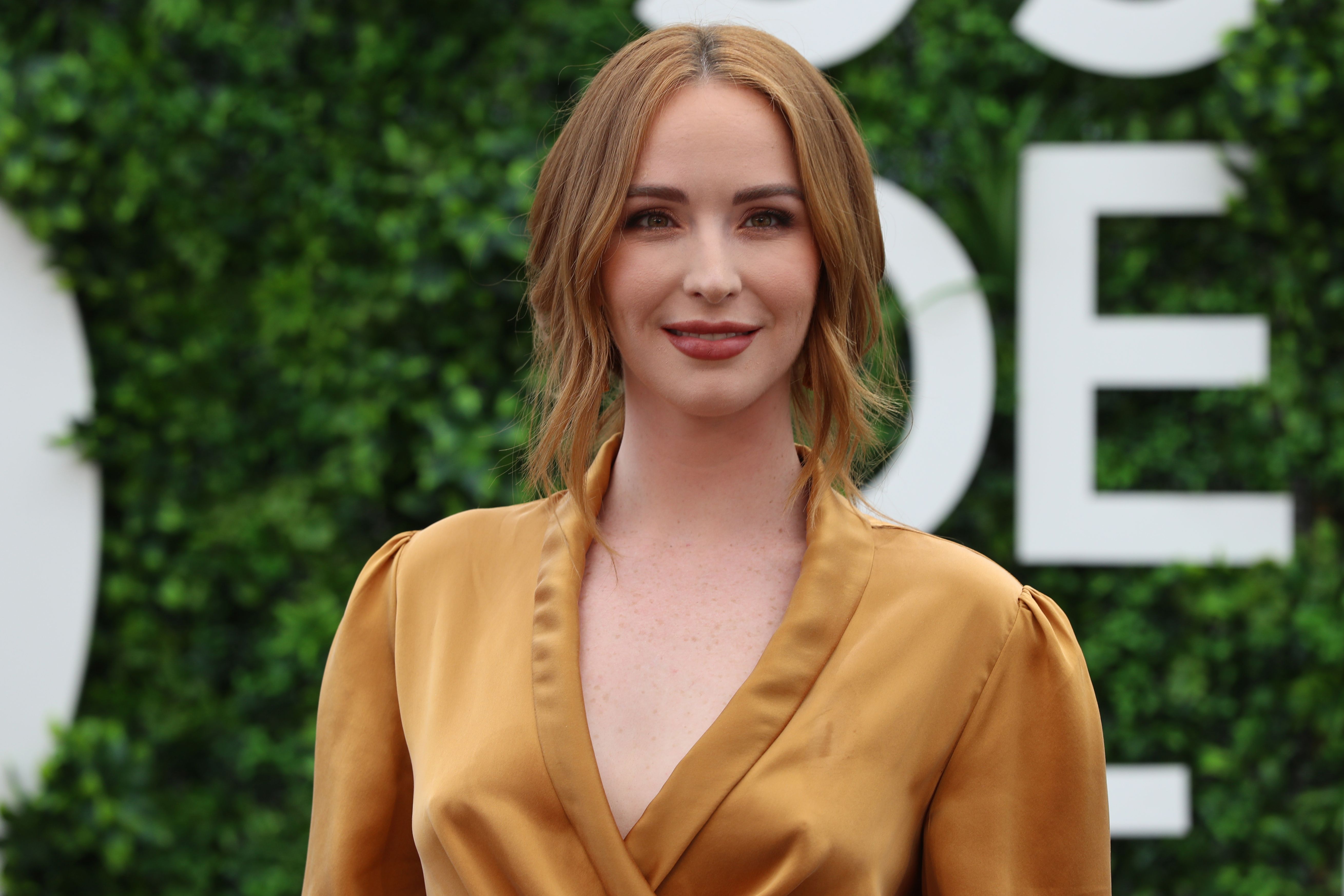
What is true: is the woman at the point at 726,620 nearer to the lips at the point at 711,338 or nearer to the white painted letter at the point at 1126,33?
the lips at the point at 711,338

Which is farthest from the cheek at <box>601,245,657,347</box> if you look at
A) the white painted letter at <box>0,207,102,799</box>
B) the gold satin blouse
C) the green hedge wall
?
the white painted letter at <box>0,207,102,799</box>

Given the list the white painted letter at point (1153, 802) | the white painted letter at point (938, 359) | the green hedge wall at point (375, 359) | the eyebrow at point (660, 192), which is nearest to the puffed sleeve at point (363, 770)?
the eyebrow at point (660, 192)

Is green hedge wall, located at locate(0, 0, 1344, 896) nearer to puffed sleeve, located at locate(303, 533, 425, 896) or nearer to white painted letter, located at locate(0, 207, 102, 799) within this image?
white painted letter, located at locate(0, 207, 102, 799)

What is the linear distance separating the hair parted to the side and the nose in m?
0.09

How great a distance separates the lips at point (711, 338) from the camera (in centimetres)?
120

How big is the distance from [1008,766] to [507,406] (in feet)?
6.28

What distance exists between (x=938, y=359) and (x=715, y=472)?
1.83 m

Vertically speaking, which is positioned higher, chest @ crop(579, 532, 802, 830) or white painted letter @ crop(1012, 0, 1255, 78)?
white painted letter @ crop(1012, 0, 1255, 78)

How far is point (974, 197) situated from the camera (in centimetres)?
308

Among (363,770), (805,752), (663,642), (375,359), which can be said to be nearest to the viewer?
(805,752)

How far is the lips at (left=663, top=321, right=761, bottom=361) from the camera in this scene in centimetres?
120

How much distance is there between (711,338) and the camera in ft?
3.94

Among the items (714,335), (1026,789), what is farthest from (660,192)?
(1026,789)

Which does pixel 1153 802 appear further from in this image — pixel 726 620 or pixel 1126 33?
pixel 726 620
